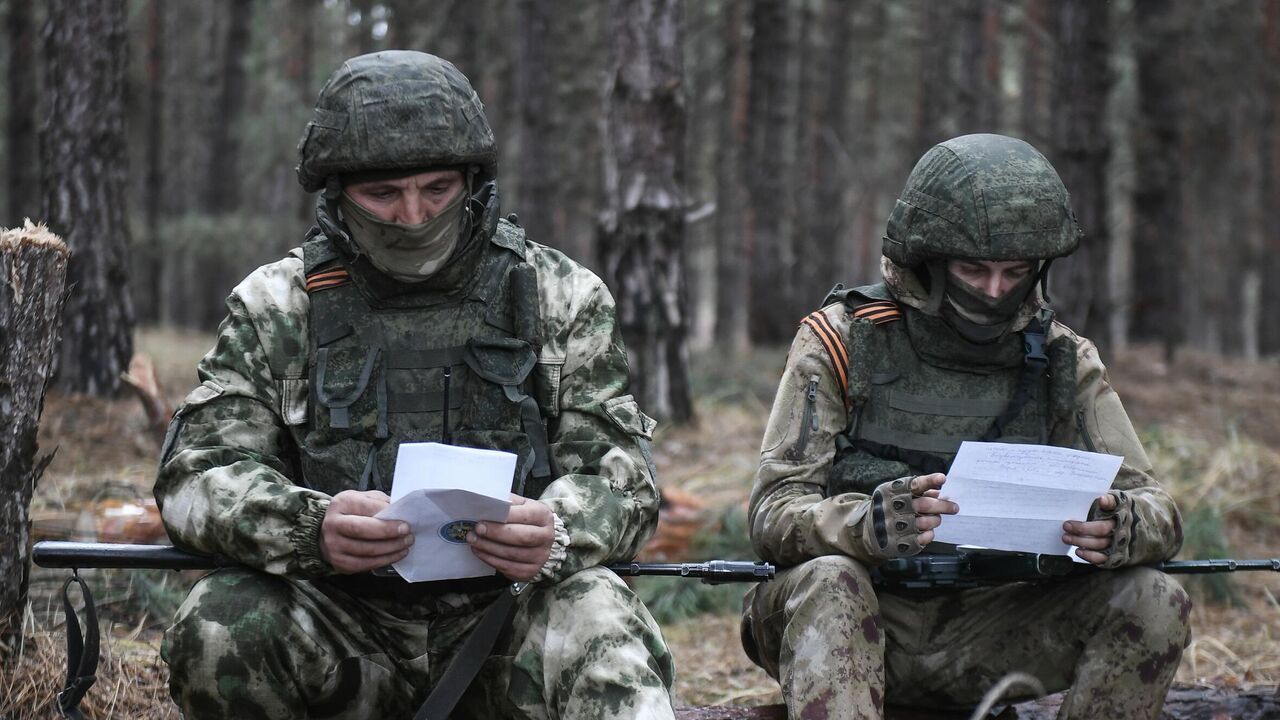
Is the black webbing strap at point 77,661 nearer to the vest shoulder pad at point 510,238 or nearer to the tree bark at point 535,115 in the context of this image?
the vest shoulder pad at point 510,238

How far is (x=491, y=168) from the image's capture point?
3.58m

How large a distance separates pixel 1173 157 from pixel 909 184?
12.2 meters

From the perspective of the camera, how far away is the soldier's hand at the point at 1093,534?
3.40 m

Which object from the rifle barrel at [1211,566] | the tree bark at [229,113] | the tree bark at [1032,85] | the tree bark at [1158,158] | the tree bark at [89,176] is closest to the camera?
the rifle barrel at [1211,566]

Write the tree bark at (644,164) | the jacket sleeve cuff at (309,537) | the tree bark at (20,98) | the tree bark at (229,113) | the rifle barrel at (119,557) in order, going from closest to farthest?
1. the jacket sleeve cuff at (309,537)
2. the rifle barrel at (119,557)
3. the tree bark at (644,164)
4. the tree bark at (20,98)
5. the tree bark at (229,113)

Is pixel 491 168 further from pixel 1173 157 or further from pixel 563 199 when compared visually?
pixel 563 199

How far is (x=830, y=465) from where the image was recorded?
3.77 metres

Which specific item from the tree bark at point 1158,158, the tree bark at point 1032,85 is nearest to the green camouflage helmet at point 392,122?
the tree bark at point 1158,158

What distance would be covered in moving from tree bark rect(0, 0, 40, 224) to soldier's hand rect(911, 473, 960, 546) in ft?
39.3

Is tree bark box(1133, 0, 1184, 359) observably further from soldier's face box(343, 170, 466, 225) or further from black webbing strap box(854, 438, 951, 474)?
soldier's face box(343, 170, 466, 225)

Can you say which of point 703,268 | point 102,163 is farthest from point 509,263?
point 703,268

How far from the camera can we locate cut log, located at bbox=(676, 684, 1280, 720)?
12.6 ft

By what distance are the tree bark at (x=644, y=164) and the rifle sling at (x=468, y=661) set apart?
4474mm

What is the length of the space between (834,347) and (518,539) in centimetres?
126
